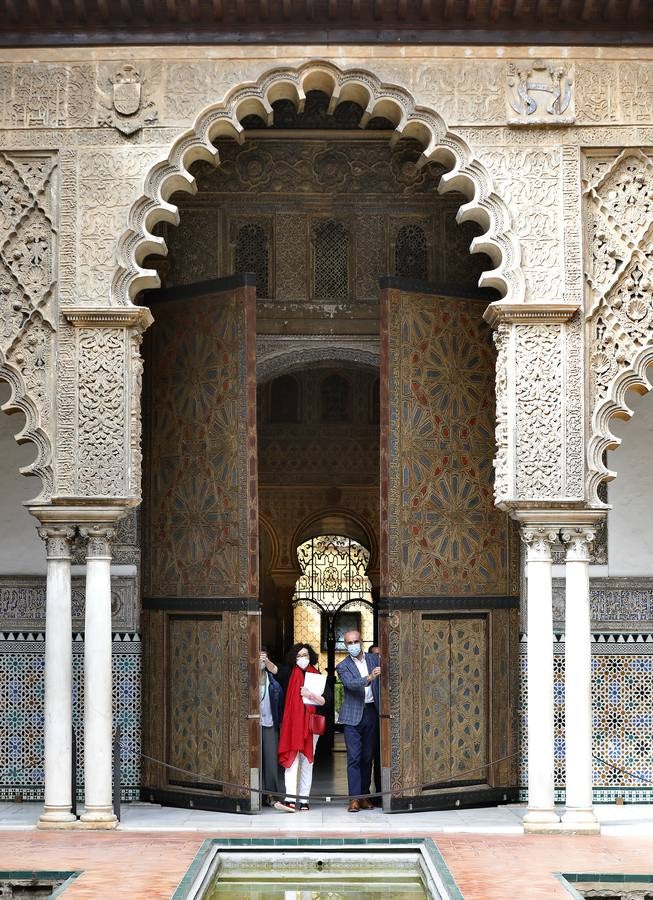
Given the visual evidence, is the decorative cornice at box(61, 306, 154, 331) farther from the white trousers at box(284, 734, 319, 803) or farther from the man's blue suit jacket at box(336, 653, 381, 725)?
the white trousers at box(284, 734, 319, 803)

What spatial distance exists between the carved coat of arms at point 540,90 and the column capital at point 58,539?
3.28 meters

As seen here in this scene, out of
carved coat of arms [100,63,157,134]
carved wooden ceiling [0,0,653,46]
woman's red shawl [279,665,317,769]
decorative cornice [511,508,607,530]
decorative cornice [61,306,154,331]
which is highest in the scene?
carved wooden ceiling [0,0,653,46]

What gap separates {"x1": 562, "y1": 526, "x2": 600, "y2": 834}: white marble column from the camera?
7.19m

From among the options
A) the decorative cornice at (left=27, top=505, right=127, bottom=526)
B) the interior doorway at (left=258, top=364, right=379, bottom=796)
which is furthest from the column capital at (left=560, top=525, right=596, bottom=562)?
the interior doorway at (left=258, top=364, right=379, bottom=796)

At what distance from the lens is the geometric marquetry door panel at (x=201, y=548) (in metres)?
8.02

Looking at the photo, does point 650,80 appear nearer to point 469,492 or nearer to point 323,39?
point 323,39

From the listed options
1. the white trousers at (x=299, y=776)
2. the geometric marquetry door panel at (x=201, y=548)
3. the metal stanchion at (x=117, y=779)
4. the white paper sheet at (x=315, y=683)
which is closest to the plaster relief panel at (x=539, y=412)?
the geometric marquetry door panel at (x=201, y=548)

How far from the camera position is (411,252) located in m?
8.85

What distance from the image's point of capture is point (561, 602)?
8.44 metres

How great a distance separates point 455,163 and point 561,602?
2.75 m

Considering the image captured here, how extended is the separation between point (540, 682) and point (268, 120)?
3.33m

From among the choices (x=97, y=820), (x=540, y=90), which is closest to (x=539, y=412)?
(x=540, y=90)

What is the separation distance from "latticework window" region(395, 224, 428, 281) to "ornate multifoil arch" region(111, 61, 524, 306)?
4.35ft

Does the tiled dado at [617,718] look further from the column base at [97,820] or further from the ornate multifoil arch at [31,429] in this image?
the ornate multifoil arch at [31,429]
